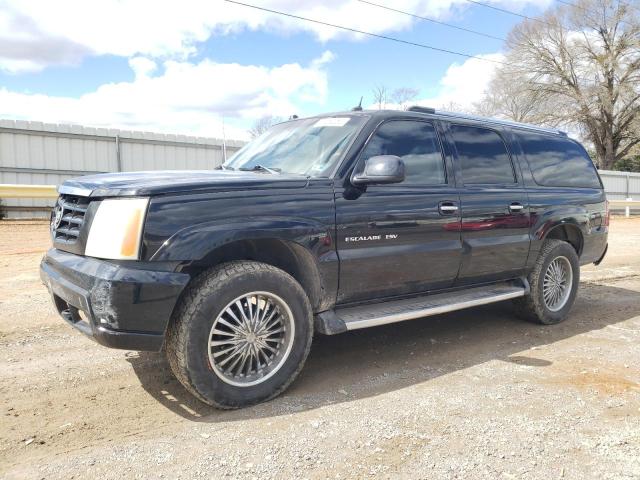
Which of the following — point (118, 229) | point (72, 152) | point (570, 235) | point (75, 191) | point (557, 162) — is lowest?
point (570, 235)

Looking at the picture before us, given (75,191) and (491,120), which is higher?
(491,120)

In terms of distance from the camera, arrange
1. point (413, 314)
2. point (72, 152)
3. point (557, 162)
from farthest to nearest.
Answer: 1. point (72, 152)
2. point (557, 162)
3. point (413, 314)

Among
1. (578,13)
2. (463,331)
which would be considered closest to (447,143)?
(463,331)

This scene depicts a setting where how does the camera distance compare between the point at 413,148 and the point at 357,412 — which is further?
the point at 413,148

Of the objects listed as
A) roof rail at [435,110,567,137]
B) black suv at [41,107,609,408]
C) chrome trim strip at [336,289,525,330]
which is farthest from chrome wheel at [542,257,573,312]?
roof rail at [435,110,567,137]

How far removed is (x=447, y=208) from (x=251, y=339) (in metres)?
1.97

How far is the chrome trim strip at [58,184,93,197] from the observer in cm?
326

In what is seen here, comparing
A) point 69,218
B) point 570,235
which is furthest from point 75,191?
point 570,235

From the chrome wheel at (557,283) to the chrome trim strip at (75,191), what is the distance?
170 inches

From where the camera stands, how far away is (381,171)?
3.64 meters

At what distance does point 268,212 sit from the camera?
3.38m

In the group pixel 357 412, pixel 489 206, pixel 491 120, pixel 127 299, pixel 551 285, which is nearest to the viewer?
pixel 127 299

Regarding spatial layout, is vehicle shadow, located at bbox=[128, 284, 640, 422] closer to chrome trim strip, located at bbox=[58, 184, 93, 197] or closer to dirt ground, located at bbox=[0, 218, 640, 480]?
dirt ground, located at bbox=[0, 218, 640, 480]

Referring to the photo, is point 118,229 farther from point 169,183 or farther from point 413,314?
point 413,314
